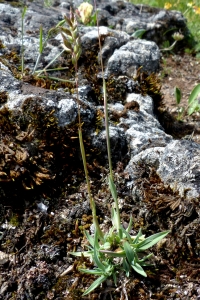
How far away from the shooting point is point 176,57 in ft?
18.8

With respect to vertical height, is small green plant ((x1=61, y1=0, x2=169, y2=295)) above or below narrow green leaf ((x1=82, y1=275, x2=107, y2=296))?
above

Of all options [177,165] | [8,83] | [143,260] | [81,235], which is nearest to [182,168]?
[177,165]

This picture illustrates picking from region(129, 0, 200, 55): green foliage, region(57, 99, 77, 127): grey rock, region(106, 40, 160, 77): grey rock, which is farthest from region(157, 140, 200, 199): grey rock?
region(129, 0, 200, 55): green foliage

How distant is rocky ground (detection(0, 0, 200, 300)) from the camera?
7.39 feet

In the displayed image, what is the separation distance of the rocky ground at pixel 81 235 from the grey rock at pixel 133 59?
1055mm

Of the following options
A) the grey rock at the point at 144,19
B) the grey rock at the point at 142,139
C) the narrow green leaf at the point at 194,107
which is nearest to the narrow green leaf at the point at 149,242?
the grey rock at the point at 142,139

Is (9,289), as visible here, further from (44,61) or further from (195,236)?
(44,61)

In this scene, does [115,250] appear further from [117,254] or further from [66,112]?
[66,112]

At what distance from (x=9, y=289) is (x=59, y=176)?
84 cm

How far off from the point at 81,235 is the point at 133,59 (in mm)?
2034

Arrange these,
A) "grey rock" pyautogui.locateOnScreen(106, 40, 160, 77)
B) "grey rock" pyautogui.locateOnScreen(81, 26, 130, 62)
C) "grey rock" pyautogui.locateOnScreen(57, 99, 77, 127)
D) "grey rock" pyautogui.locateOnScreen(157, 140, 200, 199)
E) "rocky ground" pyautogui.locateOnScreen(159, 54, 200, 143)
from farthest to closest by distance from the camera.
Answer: "rocky ground" pyautogui.locateOnScreen(159, 54, 200, 143)
"grey rock" pyautogui.locateOnScreen(81, 26, 130, 62)
"grey rock" pyautogui.locateOnScreen(106, 40, 160, 77)
"grey rock" pyautogui.locateOnScreen(57, 99, 77, 127)
"grey rock" pyautogui.locateOnScreen(157, 140, 200, 199)

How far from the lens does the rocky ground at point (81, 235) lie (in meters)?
2.25

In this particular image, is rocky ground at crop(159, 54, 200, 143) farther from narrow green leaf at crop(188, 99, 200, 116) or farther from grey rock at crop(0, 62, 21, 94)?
grey rock at crop(0, 62, 21, 94)

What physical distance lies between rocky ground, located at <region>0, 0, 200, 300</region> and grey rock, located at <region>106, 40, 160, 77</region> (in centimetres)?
106
